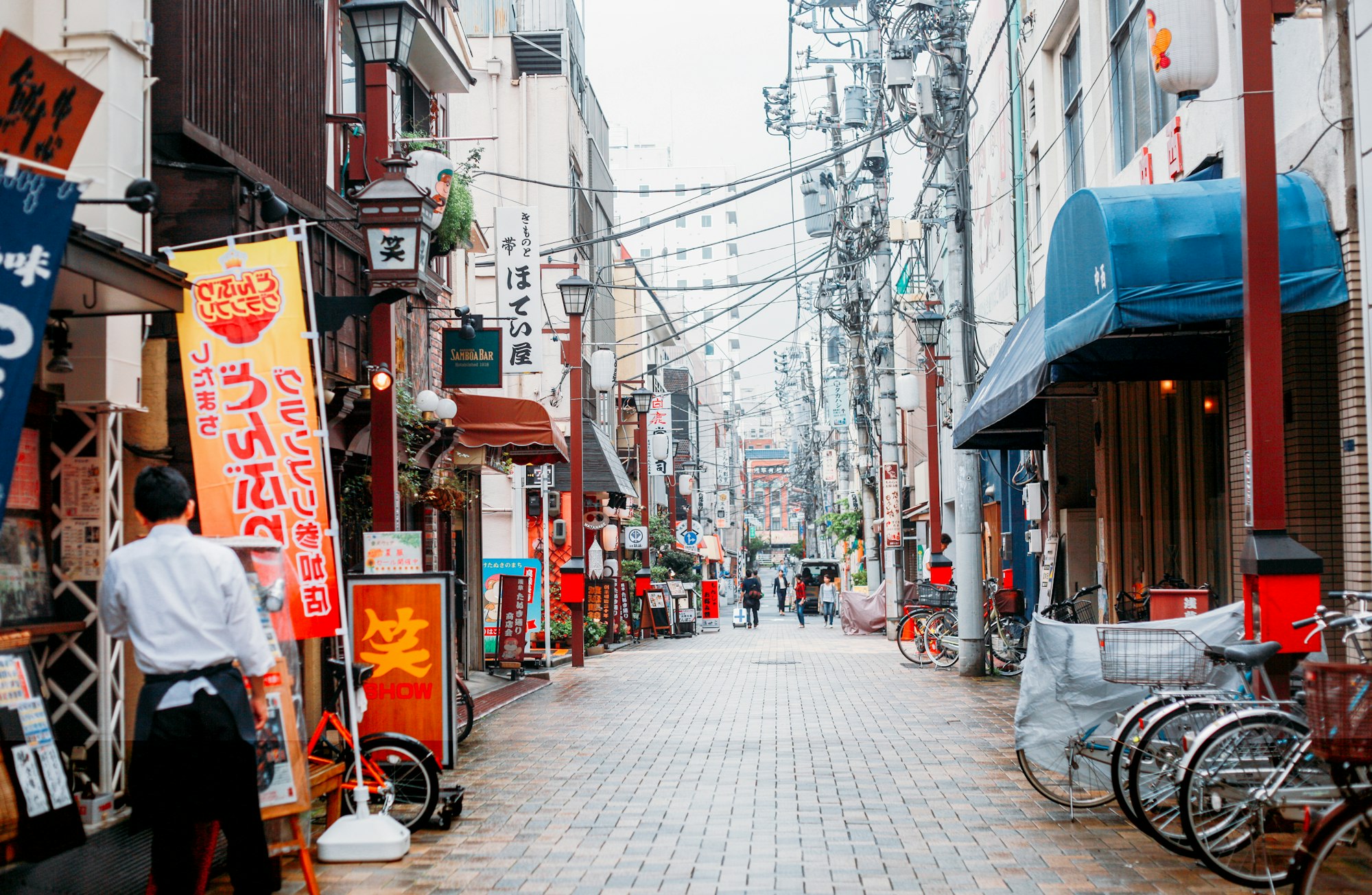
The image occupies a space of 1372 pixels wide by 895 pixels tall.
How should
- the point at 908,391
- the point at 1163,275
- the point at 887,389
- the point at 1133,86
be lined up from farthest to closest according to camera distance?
the point at 887,389, the point at 908,391, the point at 1133,86, the point at 1163,275

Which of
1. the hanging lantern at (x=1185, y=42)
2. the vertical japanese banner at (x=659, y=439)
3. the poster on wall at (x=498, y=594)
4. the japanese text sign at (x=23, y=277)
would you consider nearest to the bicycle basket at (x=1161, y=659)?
the hanging lantern at (x=1185, y=42)

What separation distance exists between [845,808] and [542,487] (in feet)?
46.6

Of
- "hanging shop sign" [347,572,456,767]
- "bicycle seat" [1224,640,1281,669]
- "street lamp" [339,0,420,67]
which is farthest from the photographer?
"street lamp" [339,0,420,67]

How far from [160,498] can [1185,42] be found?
21.9ft

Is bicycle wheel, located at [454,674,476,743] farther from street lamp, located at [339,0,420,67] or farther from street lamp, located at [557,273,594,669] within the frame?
street lamp, located at [557,273,594,669]

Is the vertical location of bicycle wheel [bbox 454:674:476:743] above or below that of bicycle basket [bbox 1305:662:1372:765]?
below

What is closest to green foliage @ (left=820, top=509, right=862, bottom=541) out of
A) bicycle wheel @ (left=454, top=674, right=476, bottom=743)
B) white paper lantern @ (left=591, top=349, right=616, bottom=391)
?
white paper lantern @ (left=591, top=349, right=616, bottom=391)

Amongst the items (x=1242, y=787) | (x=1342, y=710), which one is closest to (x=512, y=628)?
(x=1242, y=787)

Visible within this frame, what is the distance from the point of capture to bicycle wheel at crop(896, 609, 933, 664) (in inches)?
838

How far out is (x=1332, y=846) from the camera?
5.27m

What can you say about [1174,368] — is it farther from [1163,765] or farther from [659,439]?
[659,439]

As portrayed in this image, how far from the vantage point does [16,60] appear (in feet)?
15.3

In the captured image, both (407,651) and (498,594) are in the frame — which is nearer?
(407,651)

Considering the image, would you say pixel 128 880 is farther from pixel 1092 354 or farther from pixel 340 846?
pixel 1092 354
